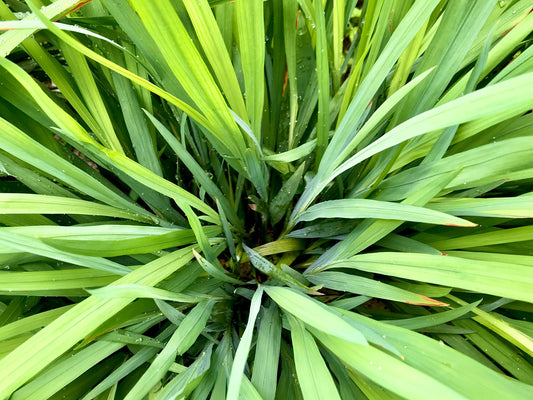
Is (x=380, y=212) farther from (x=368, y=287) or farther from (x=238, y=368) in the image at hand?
(x=238, y=368)

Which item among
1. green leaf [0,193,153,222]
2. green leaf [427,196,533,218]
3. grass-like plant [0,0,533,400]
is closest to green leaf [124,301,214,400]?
grass-like plant [0,0,533,400]

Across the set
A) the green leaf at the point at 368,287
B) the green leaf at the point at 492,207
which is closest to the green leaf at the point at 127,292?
the green leaf at the point at 368,287

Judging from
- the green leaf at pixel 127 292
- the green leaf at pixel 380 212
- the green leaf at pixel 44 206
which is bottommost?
the green leaf at pixel 380 212

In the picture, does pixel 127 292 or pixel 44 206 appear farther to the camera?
pixel 44 206

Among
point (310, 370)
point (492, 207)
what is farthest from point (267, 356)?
point (492, 207)

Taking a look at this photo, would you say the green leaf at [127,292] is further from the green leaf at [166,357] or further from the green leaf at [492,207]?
the green leaf at [492,207]

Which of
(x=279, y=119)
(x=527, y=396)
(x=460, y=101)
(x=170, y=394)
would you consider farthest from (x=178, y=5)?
(x=527, y=396)

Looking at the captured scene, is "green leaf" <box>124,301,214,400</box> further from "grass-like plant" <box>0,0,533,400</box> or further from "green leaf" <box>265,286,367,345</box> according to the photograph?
"green leaf" <box>265,286,367,345</box>

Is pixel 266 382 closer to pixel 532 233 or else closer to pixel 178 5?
pixel 532 233
